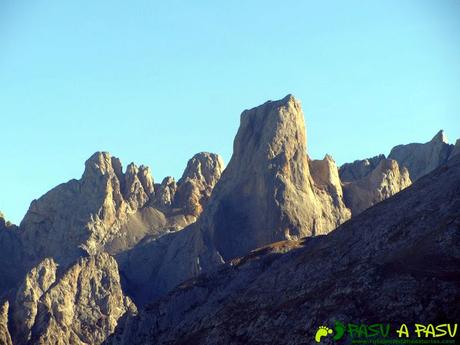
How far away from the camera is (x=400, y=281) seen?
3708 inches

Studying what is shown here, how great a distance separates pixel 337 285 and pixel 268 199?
8696 centimetres

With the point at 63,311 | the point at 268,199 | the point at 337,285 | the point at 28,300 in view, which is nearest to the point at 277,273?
the point at 337,285

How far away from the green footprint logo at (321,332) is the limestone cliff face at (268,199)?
295ft

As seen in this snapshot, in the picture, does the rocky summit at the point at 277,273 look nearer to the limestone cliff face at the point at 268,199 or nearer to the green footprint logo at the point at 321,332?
the limestone cliff face at the point at 268,199

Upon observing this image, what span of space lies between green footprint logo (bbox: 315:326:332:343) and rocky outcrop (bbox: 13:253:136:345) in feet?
314

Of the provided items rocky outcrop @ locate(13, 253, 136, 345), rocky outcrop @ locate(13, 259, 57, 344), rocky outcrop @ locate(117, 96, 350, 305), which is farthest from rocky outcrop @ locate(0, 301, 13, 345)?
rocky outcrop @ locate(117, 96, 350, 305)

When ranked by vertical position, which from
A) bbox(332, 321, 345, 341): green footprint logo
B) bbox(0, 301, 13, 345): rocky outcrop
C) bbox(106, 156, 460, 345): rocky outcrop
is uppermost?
bbox(0, 301, 13, 345): rocky outcrop

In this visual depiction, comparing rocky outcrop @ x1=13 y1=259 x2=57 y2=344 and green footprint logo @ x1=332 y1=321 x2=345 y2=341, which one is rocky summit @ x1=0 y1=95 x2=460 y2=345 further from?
green footprint logo @ x1=332 y1=321 x2=345 y2=341

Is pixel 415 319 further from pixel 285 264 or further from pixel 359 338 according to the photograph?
pixel 285 264

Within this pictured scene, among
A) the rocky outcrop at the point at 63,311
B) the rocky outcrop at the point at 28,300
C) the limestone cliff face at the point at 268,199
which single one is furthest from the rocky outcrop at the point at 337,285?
the rocky outcrop at the point at 28,300

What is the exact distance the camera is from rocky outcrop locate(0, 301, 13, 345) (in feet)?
595

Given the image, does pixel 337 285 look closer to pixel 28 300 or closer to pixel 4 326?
pixel 4 326

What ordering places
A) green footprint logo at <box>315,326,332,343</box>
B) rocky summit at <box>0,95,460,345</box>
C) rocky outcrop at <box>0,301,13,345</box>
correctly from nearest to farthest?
green footprint logo at <box>315,326,332,343</box>
rocky summit at <box>0,95,460,345</box>
rocky outcrop at <box>0,301,13,345</box>

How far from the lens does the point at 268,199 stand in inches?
7416
